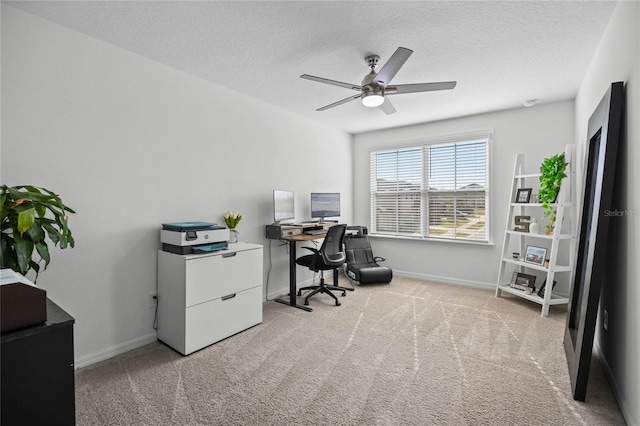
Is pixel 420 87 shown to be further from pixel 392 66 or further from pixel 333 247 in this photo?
pixel 333 247

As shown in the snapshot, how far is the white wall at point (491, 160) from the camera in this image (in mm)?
3975

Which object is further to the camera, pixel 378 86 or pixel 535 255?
pixel 535 255

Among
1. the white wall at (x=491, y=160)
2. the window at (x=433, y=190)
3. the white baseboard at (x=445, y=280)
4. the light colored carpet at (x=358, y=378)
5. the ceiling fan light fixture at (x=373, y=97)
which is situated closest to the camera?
the light colored carpet at (x=358, y=378)

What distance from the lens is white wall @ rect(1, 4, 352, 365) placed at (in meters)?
2.13

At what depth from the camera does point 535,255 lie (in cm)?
376

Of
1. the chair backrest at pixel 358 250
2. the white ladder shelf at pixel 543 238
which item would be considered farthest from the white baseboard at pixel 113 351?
the white ladder shelf at pixel 543 238

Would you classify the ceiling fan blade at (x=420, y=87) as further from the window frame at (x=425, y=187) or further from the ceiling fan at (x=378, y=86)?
the window frame at (x=425, y=187)

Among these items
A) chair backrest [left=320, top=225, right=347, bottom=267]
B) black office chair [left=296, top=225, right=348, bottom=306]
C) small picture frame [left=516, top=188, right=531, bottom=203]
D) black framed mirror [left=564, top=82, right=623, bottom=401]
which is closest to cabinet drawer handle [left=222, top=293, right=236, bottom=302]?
black office chair [left=296, top=225, right=348, bottom=306]

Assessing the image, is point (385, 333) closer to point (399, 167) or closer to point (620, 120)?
point (620, 120)

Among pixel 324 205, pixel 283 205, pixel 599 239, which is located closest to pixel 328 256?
pixel 283 205

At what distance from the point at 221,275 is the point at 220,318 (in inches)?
14.6

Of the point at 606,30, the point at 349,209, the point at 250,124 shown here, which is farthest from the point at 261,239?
the point at 606,30

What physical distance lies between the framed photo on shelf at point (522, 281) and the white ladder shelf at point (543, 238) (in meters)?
0.06

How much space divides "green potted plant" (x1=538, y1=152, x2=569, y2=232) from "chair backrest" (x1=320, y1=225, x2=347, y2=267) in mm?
2270
